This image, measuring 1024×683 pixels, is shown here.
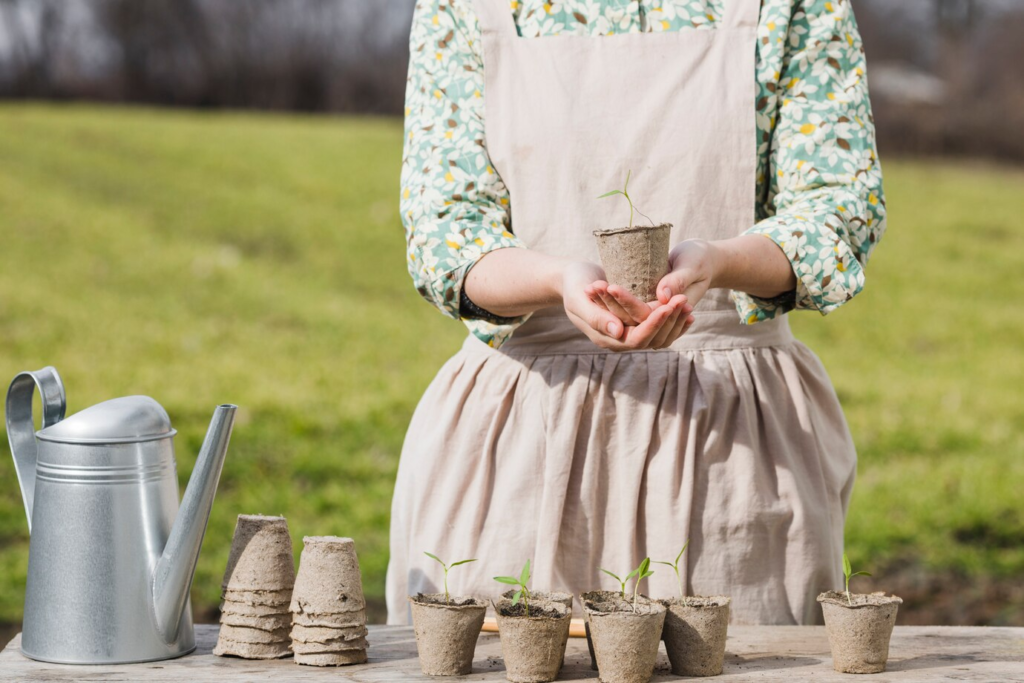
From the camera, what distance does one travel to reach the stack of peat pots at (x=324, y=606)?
1.50m

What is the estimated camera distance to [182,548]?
1511 mm

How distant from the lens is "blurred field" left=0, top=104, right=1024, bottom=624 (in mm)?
5160

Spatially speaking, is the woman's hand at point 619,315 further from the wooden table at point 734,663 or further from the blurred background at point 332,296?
the blurred background at point 332,296

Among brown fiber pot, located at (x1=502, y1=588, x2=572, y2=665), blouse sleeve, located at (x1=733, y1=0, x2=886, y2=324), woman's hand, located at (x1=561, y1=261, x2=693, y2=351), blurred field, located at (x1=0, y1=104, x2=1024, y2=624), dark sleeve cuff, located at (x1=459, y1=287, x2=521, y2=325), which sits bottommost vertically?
blurred field, located at (x1=0, y1=104, x2=1024, y2=624)

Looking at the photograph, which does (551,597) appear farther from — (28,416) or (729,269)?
(28,416)

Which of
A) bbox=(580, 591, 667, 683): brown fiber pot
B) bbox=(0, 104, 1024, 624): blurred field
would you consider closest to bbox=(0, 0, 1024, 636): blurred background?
bbox=(0, 104, 1024, 624): blurred field

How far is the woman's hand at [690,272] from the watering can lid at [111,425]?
686 millimetres

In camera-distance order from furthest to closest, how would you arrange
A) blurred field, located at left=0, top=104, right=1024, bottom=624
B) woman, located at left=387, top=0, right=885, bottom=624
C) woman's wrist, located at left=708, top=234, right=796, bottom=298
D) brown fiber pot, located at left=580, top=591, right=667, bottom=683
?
blurred field, located at left=0, top=104, right=1024, bottom=624 < woman, located at left=387, top=0, right=885, bottom=624 < woman's wrist, located at left=708, top=234, right=796, bottom=298 < brown fiber pot, located at left=580, top=591, right=667, bottom=683

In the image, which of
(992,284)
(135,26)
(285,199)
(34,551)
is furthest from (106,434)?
(135,26)

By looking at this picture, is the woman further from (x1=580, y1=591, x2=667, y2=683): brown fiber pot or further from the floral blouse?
(x1=580, y1=591, x2=667, y2=683): brown fiber pot

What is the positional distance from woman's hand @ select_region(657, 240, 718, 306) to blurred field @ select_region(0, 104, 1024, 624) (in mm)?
3424

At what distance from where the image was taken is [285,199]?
11.3 meters

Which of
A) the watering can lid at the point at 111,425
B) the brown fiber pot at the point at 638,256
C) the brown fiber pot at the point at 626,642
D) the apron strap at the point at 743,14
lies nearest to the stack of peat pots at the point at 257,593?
the watering can lid at the point at 111,425

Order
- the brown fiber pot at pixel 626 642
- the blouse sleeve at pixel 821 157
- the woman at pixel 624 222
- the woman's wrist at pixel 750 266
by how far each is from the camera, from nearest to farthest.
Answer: the brown fiber pot at pixel 626 642 → the woman's wrist at pixel 750 266 → the blouse sleeve at pixel 821 157 → the woman at pixel 624 222
